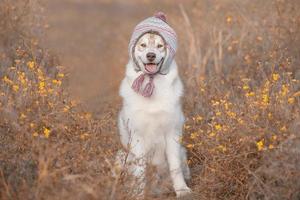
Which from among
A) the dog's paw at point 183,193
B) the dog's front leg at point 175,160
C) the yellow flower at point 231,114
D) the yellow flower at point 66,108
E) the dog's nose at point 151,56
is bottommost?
the dog's paw at point 183,193

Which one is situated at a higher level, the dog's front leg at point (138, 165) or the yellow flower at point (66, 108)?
the yellow flower at point (66, 108)

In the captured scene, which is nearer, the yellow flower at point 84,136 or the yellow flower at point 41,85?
the yellow flower at point 84,136

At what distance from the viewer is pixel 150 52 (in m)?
4.84

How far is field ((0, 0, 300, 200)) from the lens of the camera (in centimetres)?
400

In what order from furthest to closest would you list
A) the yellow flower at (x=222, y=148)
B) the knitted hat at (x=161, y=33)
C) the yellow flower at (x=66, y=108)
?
the knitted hat at (x=161, y=33) < the yellow flower at (x=66, y=108) < the yellow flower at (x=222, y=148)

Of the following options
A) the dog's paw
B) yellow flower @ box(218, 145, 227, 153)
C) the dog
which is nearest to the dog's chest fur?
the dog

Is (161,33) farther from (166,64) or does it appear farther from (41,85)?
(41,85)

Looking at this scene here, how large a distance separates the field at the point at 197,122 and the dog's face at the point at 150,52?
487 millimetres

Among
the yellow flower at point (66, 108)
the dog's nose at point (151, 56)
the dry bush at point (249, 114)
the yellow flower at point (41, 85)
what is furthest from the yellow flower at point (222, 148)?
the yellow flower at point (41, 85)

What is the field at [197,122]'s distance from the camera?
4.00m

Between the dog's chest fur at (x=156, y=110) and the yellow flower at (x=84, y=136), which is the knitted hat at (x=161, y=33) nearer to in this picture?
the dog's chest fur at (x=156, y=110)

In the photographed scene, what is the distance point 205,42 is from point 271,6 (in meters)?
1.08

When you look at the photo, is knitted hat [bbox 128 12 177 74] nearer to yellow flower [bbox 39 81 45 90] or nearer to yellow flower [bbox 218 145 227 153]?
yellow flower [bbox 39 81 45 90]

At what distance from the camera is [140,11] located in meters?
14.8
